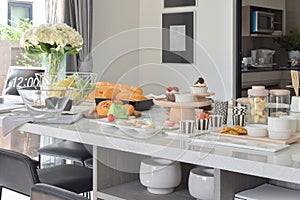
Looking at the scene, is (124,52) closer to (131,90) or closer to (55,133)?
(131,90)

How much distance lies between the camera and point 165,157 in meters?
1.73

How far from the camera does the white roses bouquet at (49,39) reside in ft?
8.57

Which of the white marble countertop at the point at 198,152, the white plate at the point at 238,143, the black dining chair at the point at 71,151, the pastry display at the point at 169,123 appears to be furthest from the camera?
the black dining chair at the point at 71,151

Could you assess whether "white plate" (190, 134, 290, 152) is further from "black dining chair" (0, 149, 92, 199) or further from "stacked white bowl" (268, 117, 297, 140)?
"black dining chair" (0, 149, 92, 199)

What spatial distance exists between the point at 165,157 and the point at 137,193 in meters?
0.37

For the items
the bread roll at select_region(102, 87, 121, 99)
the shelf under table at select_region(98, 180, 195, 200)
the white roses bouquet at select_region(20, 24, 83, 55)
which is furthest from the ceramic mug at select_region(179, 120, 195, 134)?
the white roses bouquet at select_region(20, 24, 83, 55)

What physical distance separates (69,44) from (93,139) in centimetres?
93

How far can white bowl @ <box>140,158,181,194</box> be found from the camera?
1.99 m

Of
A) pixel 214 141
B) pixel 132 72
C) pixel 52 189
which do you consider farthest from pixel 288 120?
pixel 132 72

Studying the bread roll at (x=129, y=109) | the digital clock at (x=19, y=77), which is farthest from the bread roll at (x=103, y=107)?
the digital clock at (x=19, y=77)

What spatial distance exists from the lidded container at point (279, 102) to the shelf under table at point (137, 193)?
0.53 meters

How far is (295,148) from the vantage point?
1.68 meters

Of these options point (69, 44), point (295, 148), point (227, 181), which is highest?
point (69, 44)

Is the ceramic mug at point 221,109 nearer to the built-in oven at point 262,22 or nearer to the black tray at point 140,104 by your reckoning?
the black tray at point 140,104
